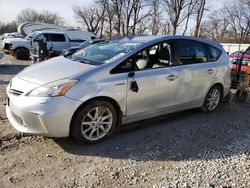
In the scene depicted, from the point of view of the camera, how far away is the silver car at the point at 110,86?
3.08 metres

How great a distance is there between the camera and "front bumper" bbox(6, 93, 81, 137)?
3.00 m

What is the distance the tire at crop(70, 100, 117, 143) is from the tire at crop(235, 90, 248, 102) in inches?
153

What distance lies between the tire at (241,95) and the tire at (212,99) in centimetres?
118

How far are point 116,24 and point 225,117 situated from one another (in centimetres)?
3882

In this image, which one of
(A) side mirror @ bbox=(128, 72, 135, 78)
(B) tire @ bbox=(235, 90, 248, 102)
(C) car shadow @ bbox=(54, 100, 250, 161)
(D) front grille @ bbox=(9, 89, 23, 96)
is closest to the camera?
(D) front grille @ bbox=(9, 89, 23, 96)

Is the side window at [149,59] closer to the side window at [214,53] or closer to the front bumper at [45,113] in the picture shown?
the front bumper at [45,113]

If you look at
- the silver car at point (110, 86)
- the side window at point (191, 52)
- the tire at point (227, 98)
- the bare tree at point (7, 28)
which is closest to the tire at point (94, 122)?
the silver car at point (110, 86)

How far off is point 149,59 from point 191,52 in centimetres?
98

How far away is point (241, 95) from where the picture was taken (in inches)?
241

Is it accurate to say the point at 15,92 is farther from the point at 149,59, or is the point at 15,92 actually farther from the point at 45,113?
the point at 149,59

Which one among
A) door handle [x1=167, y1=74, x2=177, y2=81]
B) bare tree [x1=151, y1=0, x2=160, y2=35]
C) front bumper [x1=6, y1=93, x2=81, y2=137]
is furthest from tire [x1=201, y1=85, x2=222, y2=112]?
bare tree [x1=151, y1=0, x2=160, y2=35]

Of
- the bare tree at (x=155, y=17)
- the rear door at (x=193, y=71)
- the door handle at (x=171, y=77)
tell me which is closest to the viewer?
the door handle at (x=171, y=77)

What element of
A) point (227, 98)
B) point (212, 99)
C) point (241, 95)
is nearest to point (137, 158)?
point (212, 99)

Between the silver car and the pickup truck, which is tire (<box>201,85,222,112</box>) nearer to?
the silver car
